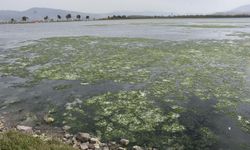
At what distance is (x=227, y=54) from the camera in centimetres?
3578

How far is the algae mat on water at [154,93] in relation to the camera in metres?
15.2

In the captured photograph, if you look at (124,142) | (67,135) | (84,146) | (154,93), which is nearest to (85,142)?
(84,146)

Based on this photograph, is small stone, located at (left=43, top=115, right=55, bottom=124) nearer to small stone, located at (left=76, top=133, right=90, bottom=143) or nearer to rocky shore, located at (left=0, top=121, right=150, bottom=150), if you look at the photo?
rocky shore, located at (left=0, top=121, right=150, bottom=150)

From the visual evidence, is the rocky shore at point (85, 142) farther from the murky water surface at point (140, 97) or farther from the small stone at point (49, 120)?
the small stone at point (49, 120)

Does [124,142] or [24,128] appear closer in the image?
[124,142]

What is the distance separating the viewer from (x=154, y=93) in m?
20.8

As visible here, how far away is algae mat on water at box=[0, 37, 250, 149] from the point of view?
15172mm

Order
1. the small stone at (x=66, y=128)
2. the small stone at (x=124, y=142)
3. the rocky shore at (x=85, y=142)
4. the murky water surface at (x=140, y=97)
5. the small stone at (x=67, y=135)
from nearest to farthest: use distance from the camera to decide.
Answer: the rocky shore at (x=85, y=142)
the small stone at (x=124, y=142)
the small stone at (x=67, y=135)
the murky water surface at (x=140, y=97)
the small stone at (x=66, y=128)

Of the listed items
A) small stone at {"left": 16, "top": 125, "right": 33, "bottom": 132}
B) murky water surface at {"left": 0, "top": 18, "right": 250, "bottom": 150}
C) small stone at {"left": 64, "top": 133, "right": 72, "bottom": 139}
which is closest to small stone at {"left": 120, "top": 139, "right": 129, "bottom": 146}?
murky water surface at {"left": 0, "top": 18, "right": 250, "bottom": 150}

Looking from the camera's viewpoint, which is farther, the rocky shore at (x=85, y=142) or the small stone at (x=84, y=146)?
the rocky shore at (x=85, y=142)

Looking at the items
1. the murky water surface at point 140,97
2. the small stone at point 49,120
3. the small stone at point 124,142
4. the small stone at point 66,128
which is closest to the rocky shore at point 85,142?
the small stone at point 124,142

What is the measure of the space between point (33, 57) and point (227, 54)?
71.6ft

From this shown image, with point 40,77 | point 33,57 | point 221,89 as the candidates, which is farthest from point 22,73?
point 221,89

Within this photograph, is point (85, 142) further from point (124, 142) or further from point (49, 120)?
point (49, 120)
